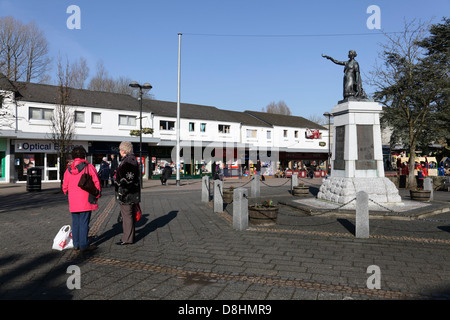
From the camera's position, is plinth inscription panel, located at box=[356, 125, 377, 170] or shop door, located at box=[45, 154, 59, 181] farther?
shop door, located at box=[45, 154, 59, 181]

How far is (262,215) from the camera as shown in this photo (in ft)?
25.4

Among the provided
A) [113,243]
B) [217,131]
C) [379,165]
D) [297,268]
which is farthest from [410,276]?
[217,131]

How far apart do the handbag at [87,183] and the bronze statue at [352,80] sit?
857cm

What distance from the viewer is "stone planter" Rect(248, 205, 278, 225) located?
774cm

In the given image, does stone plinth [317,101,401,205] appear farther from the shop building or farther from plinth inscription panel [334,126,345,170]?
the shop building

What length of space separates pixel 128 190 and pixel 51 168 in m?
23.1

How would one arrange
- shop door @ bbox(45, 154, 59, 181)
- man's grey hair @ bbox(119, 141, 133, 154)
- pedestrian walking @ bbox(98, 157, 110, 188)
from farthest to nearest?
shop door @ bbox(45, 154, 59, 181)
pedestrian walking @ bbox(98, 157, 110, 188)
man's grey hair @ bbox(119, 141, 133, 154)

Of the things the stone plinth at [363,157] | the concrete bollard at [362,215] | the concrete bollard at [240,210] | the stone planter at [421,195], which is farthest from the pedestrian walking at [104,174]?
the concrete bollard at [362,215]

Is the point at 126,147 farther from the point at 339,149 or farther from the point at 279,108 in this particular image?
the point at 279,108

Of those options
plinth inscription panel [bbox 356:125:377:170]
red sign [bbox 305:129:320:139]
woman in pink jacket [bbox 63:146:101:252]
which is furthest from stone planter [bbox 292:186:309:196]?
red sign [bbox 305:129:320:139]

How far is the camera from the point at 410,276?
170 inches

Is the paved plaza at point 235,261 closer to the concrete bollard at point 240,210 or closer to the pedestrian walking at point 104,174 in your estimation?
the concrete bollard at point 240,210

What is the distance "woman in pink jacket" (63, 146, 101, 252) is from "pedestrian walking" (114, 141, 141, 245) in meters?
0.45

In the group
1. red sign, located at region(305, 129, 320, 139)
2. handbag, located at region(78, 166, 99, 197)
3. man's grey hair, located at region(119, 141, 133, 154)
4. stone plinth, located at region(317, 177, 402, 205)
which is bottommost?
stone plinth, located at region(317, 177, 402, 205)
